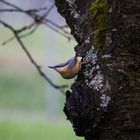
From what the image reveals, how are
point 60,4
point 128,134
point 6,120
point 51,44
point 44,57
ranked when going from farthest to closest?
point 51,44 < point 44,57 < point 6,120 < point 60,4 < point 128,134

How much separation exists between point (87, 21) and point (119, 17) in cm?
9

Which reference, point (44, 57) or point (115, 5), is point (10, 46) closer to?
point (44, 57)

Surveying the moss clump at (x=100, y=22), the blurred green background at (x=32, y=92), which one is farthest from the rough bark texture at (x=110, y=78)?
the blurred green background at (x=32, y=92)

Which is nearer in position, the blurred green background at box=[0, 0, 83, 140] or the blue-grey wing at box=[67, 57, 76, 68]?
the blue-grey wing at box=[67, 57, 76, 68]

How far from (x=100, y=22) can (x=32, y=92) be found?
19.4 ft

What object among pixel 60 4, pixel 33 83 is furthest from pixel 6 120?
pixel 60 4

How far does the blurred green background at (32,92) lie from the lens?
5.28 metres

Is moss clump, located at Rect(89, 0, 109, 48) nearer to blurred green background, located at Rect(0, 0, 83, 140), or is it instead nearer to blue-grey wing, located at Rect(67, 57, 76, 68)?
blue-grey wing, located at Rect(67, 57, 76, 68)

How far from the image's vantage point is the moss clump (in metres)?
1.21

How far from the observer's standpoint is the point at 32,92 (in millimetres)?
7074

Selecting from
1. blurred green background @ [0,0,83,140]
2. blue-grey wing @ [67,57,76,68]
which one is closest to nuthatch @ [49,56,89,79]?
blue-grey wing @ [67,57,76,68]

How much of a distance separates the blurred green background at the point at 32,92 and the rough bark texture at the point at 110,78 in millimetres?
3426

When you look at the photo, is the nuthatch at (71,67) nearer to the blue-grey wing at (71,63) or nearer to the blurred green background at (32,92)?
the blue-grey wing at (71,63)

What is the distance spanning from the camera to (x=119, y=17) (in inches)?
46.8
